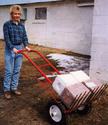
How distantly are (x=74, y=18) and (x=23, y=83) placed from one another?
646 cm

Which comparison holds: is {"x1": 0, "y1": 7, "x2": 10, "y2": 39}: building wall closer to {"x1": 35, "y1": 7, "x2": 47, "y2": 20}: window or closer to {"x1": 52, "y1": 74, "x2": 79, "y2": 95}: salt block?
{"x1": 35, "y1": 7, "x2": 47, "y2": 20}: window

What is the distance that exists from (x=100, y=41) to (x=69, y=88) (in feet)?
8.02

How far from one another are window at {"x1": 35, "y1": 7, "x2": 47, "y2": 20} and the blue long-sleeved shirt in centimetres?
928

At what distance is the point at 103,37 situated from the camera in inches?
261

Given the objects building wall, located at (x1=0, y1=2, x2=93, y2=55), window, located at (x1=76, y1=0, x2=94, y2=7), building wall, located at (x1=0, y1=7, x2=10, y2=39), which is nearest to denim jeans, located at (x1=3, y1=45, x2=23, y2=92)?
building wall, located at (x1=0, y1=2, x2=93, y2=55)

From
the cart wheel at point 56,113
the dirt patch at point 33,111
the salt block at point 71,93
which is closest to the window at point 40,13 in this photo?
the dirt patch at point 33,111

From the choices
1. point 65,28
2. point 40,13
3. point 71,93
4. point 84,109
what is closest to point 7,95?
point 84,109

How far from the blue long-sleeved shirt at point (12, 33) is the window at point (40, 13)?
30.4 ft

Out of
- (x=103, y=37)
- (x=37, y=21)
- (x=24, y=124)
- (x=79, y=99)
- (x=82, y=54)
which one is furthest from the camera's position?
(x=37, y=21)

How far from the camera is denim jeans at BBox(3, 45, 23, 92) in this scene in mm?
5926

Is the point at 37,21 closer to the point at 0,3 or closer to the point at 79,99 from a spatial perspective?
the point at 0,3

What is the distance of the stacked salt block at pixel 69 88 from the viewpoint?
14.9 feet

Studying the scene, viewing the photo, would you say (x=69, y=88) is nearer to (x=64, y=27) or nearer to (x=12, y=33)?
(x=12, y=33)

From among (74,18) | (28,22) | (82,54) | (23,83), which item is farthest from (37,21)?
(23,83)
